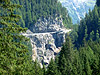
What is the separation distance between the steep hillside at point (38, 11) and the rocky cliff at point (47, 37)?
16.2ft

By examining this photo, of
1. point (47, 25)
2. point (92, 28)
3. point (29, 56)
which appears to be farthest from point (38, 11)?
point (29, 56)

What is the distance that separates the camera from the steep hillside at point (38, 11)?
490 ft

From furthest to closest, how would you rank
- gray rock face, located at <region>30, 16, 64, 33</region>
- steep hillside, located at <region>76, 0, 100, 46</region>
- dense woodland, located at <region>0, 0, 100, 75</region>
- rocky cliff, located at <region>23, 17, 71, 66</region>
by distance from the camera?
gray rock face, located at <region>30, 16, 64, 33</region>
rocky cliff, located at <region>23, 17, 71, 66</region>
steep hillside, located at <region>76, 0, 100, 46</region>
dense woodland, located at <region>0, 0, 100, 75</region>

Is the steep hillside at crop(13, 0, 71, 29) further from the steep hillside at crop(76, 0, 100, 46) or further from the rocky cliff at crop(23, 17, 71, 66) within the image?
the steep hillside at crop(76, 0, 100, 46)

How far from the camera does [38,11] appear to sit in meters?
155

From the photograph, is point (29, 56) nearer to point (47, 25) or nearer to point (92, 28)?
point (92, 28)

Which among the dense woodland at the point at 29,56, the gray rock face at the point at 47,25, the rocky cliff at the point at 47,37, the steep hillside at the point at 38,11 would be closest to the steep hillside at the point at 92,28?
the dense woodland at the point at 29,56

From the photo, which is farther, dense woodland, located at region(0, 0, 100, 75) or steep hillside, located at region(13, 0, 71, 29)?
steep hillside, located at region(13, 0, 71, 29)

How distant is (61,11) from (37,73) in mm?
125128

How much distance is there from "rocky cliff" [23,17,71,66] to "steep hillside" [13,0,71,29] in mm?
4936

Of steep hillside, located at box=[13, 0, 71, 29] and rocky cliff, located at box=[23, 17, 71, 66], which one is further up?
steep hillside, located at box=[13, 0, 71, 29]

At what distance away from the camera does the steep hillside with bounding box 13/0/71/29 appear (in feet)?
490

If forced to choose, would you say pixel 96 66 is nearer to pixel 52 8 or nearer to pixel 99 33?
pixel 99 33

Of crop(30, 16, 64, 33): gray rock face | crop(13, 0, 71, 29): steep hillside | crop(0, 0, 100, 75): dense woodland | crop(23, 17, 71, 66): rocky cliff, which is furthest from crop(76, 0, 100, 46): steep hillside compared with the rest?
crop(13, 0, 71, 29): steep hillside
